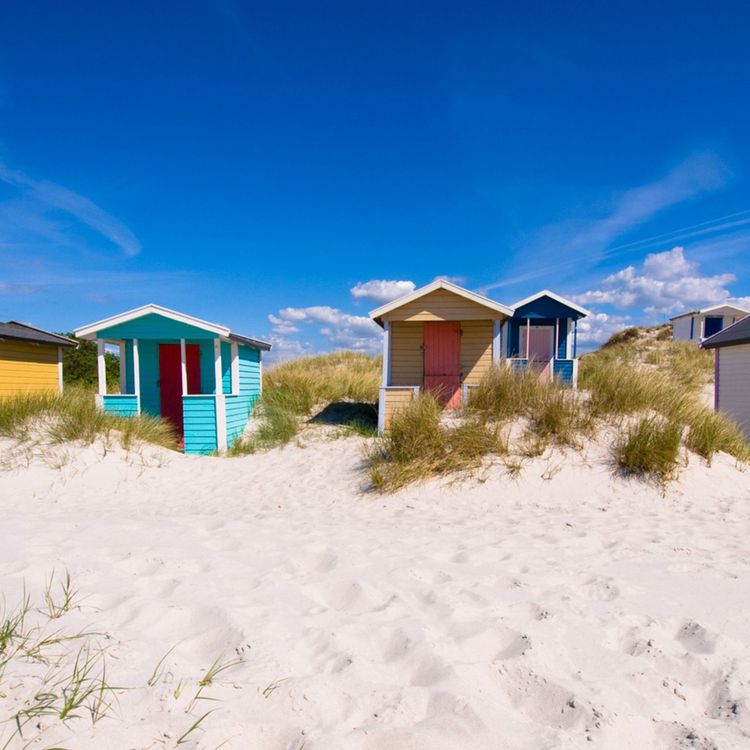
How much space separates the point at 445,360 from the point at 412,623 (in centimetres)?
1008

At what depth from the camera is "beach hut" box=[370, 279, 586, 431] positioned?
37.3 feet

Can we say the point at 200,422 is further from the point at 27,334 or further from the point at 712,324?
the point at 712,324

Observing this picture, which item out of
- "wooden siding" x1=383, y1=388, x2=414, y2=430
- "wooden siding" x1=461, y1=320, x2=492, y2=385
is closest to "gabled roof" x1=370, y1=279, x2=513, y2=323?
"wooden siding" x1=461, y1=320, x2=492, y2=385

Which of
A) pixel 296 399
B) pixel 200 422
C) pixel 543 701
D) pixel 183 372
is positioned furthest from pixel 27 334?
pixel 543 701

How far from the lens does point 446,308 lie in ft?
37.9

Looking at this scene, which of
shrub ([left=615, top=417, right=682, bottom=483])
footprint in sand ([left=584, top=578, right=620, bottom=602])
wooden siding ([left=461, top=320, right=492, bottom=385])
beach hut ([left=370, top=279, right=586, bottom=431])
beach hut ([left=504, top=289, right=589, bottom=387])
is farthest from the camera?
beach hut ([left=504, top=289, right=589, bottom=387])

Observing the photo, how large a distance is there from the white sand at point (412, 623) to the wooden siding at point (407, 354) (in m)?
6.85

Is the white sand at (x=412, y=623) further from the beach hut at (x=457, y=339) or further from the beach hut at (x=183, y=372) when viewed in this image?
the beach hut at (x=457, y=339)

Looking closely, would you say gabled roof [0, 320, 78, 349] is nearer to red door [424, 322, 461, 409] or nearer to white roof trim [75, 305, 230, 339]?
white roof trim [75, 305, 230, 339]

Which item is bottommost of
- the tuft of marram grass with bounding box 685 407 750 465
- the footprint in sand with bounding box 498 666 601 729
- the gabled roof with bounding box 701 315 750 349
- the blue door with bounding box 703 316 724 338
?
the footprint in sand with bounding box 498 666 601 729

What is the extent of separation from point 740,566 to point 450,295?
27.8 feet

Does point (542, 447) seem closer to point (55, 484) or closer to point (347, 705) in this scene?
point (347, 705)

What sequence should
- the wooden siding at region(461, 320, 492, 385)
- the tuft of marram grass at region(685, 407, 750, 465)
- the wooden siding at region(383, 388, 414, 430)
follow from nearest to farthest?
the tuft of marram grass at region(685, 407, 750, 465) < the wooden siding at region(383, 388, 414, 430) < the wooden siding at region(461, 320, 492, 385)

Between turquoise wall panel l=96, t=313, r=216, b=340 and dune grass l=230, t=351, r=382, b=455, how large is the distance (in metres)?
2.79
